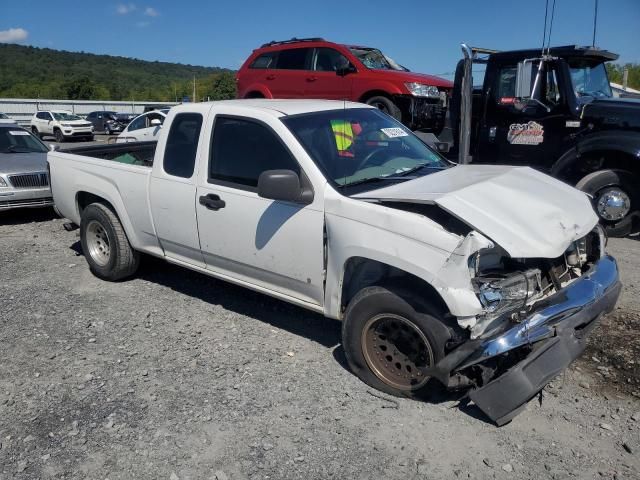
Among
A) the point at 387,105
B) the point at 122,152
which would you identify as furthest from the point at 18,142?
the point at 387,105

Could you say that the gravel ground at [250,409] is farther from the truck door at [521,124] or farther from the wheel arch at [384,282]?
the truck door at [521,124]

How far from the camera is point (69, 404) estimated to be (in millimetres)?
3645

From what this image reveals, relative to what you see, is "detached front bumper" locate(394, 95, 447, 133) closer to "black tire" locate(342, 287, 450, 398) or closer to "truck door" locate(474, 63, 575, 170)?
"truck door" locate(474, 63, 575, 170)

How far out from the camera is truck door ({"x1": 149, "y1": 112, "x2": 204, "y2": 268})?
4.64 m

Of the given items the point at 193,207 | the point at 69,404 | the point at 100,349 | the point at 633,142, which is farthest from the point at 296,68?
the point at 69,404

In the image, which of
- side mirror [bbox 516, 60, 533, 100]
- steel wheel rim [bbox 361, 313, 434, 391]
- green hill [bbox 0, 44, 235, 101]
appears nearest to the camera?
steel wheel rim [bbox 361, 313, 434, 391]

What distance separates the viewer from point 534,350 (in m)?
3.12

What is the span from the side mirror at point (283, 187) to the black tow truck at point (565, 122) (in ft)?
11.3

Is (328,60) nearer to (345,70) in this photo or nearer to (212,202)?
(345,70)

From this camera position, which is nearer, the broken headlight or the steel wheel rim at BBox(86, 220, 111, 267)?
the broken headlight

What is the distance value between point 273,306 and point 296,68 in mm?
6651

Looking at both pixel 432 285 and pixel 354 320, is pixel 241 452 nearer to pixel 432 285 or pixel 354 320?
pixel 354 320

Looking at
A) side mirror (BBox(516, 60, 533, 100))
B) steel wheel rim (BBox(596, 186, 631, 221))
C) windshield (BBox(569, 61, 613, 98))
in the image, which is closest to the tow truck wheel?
steel wheel rim (BBox(596, 186, 631, 221))

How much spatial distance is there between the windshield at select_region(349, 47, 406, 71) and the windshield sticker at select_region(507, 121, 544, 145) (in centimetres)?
313
